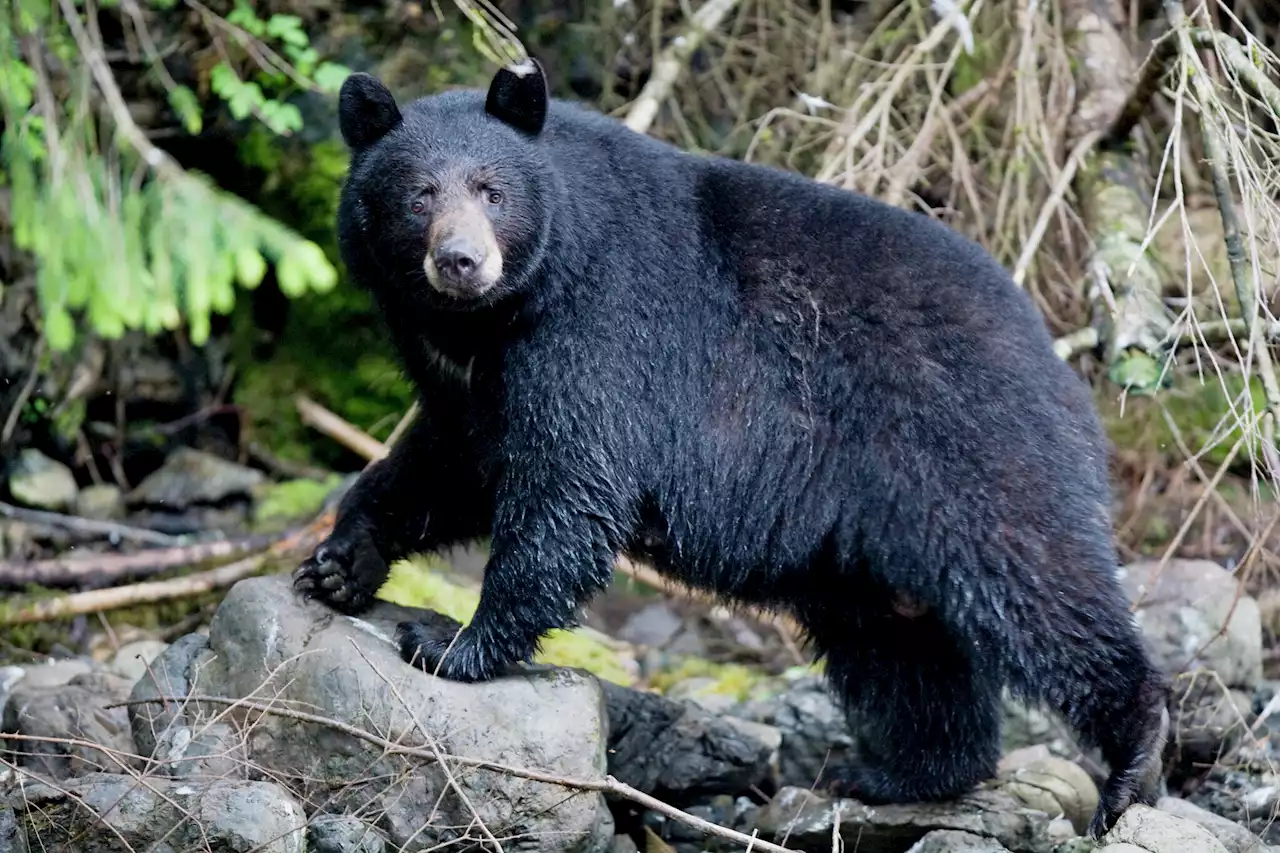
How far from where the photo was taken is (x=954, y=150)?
27.4ft

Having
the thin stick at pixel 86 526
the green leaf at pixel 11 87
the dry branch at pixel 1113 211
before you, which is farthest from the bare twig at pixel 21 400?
the dry branch at pixel 1113 211

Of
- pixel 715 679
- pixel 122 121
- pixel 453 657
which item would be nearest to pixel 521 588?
pixel 453 657

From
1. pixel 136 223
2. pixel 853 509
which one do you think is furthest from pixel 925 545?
pixel 136 223

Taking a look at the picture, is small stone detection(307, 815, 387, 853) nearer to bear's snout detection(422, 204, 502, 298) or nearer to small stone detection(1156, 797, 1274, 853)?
bear's snout detection(422, 204, 502, 298)

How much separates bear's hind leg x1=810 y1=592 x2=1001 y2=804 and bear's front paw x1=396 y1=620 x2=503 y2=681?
1.53 meters

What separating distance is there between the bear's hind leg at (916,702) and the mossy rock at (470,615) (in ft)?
6.93

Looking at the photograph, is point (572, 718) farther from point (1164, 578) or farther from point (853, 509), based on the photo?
point (1164, 578)

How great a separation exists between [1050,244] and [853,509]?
3.63 meters

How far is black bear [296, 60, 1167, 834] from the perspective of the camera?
548 centimetres

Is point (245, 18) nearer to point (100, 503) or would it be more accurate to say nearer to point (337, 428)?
point (337, 428)

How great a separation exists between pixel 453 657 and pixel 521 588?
37 cm

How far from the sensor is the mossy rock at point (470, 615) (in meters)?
8.17

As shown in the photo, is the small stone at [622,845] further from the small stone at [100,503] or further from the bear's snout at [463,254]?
the small stone at [100,503]

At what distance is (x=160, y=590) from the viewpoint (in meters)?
8.18
